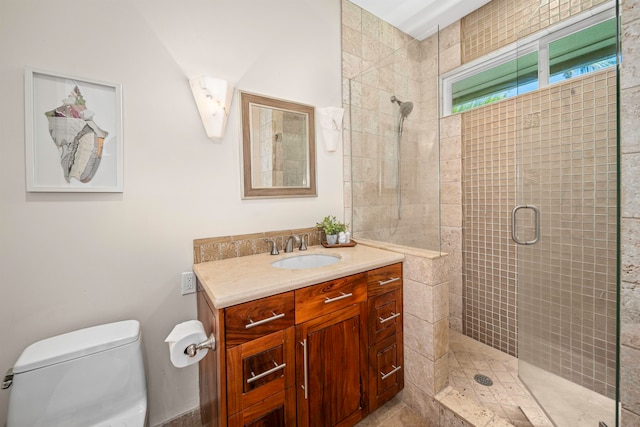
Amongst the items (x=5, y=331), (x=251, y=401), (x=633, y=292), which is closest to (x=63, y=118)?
(x=5, y=331)

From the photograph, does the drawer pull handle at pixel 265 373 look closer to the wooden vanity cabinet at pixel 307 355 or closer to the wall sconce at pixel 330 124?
the wooden vanity cabinet at pixel 307 355

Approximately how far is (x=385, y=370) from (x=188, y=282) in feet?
4.12

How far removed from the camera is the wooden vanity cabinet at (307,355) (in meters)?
1.03

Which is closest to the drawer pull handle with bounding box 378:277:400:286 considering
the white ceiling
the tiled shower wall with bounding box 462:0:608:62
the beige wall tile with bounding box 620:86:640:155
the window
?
the beige wall tile with bounding box 620:86:640:155

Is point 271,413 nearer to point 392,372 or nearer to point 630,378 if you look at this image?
point 392,372

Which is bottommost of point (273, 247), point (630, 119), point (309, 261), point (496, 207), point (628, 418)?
point (628, 418)

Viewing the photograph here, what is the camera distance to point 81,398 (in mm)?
1024

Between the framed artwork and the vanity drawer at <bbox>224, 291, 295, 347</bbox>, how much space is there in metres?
0.88

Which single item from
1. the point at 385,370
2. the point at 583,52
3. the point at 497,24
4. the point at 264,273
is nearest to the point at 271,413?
the point at 264,273

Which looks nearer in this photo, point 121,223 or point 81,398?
point 81,398

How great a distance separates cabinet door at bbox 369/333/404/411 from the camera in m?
1.47

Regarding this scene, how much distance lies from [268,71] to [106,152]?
3.51ft

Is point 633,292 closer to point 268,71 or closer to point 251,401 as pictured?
point 251,401

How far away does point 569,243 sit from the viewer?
53.4 inches
